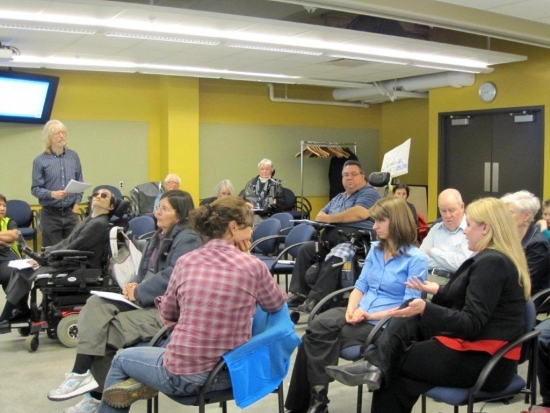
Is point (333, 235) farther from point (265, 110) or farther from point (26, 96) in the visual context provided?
point (265, 110)

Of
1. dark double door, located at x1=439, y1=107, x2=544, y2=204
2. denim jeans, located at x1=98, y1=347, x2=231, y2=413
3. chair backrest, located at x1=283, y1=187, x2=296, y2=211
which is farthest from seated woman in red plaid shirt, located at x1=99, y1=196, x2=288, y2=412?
dark double door, located at x1=439, y1=107, x2=544, y2=204

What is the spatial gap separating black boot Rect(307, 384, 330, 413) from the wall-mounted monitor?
681 cm

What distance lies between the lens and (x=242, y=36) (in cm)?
657

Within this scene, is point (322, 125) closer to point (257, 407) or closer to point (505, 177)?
point (505, 177)

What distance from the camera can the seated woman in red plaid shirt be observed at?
7.78 ft

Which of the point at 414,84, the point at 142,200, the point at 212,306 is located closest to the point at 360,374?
the point at 212,306

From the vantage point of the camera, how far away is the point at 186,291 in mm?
2404

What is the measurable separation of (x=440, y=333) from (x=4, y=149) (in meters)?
7.56

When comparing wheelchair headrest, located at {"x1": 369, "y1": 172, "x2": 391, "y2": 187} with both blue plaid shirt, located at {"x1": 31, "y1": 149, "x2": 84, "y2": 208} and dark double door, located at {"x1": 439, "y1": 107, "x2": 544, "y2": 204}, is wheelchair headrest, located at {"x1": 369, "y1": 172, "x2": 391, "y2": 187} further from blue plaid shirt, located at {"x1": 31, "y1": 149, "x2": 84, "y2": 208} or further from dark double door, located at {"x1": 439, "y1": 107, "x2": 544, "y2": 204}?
dark double door, located at {"x1": 439, "y1": 107, "x2": 544, "y2": 204}

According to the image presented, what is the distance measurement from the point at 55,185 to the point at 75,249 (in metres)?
1.32

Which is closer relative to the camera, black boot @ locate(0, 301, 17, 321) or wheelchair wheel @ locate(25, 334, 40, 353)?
wheelchair wheel @ locate(25, 334, 40, 353)

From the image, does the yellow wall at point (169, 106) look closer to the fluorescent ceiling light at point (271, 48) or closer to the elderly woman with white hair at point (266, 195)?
the elderly woman with white hair at point (266, 195)

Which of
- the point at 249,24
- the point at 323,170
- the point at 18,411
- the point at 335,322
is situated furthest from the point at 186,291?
the point at 323,170

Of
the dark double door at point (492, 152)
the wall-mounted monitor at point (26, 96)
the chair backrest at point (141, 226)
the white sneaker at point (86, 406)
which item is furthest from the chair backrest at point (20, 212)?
the dark double door at point (492, 152)
